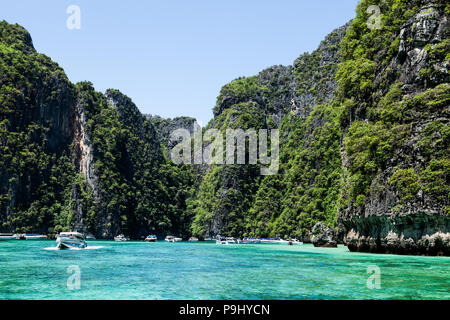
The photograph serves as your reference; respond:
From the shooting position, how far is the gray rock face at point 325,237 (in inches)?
2781

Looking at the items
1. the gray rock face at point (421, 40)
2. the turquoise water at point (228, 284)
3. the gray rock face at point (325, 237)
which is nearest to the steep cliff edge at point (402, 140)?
the gray rock face at point (421, 40)

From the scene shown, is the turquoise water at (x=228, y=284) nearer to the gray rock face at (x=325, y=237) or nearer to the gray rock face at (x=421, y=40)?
the gray rock face at (x=421, y=40)

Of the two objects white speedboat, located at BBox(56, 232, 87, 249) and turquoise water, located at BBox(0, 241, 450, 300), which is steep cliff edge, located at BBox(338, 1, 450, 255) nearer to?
turquoise water, located at BBox(0, 241, 450, 300)

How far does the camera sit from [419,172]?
3706 cm

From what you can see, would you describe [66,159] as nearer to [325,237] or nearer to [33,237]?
[33,237]

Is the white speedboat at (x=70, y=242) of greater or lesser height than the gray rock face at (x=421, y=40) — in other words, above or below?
below

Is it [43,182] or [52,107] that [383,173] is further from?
[52,107]

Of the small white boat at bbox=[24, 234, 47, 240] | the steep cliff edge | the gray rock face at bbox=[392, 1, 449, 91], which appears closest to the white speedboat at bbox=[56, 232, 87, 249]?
the steep cliff edge

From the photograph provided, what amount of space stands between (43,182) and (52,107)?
24859mm

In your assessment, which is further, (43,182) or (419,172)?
(43,182)

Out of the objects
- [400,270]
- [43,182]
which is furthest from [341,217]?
[43,182]

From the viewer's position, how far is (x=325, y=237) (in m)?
71.8

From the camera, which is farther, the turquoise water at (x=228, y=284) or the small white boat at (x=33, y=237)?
the small white boat at (x=33, y=237)
